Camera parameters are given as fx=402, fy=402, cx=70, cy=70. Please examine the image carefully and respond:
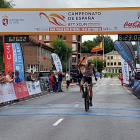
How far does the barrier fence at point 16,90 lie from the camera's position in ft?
65.3

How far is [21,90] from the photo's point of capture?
938 inches

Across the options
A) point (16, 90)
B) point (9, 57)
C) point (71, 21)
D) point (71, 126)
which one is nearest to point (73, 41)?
point (9, 57)

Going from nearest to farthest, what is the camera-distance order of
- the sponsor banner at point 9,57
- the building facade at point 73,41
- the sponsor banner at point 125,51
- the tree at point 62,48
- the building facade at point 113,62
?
the sponsor banner at point 9,57
the sponsor banner at point 125,51
the tree at point 62,48
the building facade at point 73,41
the building facade at point 113,62

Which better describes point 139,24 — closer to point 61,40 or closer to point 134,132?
point 134,132

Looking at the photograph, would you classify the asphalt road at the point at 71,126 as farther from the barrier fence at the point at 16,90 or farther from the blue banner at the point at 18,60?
the blue banner at the point at 18,60

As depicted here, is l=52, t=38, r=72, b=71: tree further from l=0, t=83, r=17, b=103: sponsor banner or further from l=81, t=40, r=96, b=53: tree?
l=0, t=83, r=17, b=103: sponsor banner

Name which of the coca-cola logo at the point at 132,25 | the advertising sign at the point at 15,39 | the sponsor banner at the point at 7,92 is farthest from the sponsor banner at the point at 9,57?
the coca-cola logo at the point at 132,25

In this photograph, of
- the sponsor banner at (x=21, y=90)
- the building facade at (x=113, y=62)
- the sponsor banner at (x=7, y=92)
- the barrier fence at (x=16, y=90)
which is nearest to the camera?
the sponsor banner at (x=7, y=92)

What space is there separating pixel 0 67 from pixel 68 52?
4508 cm

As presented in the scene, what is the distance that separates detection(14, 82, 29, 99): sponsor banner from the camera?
2259cm

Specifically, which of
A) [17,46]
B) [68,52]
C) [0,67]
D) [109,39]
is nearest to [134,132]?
[17,46]

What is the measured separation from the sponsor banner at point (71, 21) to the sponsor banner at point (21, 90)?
401 cm

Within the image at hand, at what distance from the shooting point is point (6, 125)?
11.8 metres

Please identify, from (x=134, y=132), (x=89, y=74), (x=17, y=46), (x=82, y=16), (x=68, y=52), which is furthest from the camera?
(x=68, y=52)
